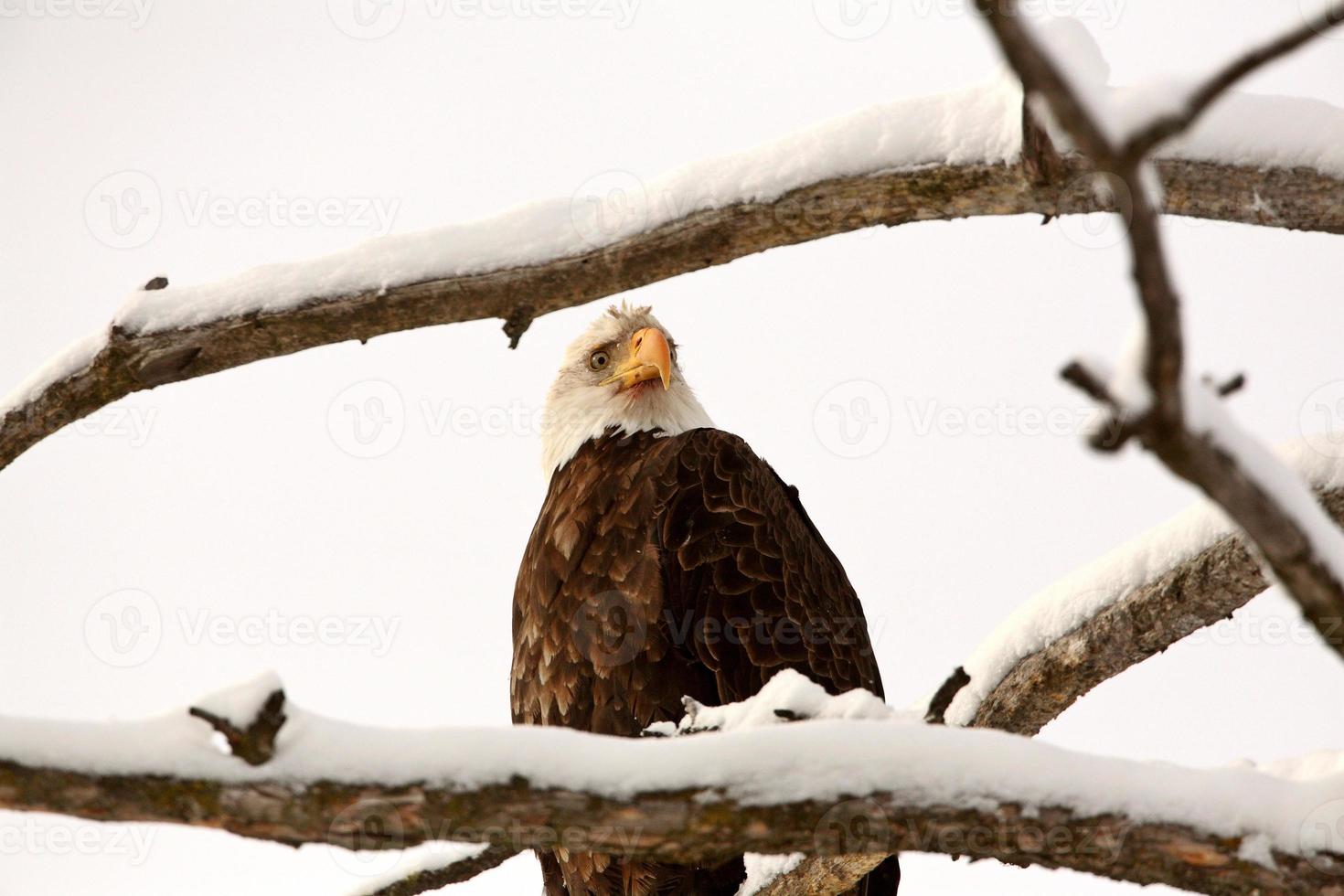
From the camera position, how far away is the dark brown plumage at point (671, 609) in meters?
3.92

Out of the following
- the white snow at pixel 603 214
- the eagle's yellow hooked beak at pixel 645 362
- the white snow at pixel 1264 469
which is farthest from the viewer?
the eagle's yellow hooked beak at pixel 645 362

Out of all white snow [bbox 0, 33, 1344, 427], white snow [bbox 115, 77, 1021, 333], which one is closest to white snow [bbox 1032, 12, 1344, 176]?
white snow [bbox 0, 33, 1344, 427]

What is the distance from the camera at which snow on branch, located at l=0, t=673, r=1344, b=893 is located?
193 cm

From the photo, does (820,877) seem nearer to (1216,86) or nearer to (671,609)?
(671,609)

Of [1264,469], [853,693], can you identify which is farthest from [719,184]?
[1264,469]

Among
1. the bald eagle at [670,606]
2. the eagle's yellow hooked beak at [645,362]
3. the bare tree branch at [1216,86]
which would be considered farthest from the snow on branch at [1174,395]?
the eagle's yellow hooked beak at [645,362]

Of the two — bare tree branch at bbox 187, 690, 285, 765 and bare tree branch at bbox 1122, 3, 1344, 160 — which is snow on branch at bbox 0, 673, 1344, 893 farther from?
bare tree branch at bbox 1122, 3, 1344, 160

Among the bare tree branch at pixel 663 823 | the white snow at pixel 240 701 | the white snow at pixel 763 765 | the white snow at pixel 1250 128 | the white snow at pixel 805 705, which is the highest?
the white snow at pixel 1250 128

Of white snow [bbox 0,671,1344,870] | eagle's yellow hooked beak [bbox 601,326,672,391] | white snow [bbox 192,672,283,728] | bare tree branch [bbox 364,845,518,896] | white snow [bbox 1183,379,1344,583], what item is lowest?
bare tree branch [bbox 364,845,518,896]

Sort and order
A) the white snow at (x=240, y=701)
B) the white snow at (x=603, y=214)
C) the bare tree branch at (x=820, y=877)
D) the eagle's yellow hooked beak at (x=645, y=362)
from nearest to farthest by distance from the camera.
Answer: the white snow at (x=240, y=701)
the white snow at (x=603, y=214)
the bare tree branch at (x=820, y=877)
the eagle's yellow hooked beak at (x=645, y=362)

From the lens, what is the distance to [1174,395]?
133 centimetres

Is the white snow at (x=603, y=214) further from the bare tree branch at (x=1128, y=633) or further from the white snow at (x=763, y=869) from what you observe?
the white snow at (x=763, y=869)

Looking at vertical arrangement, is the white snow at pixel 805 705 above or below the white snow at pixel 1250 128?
below

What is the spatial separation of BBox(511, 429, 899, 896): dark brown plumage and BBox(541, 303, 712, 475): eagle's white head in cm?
60
